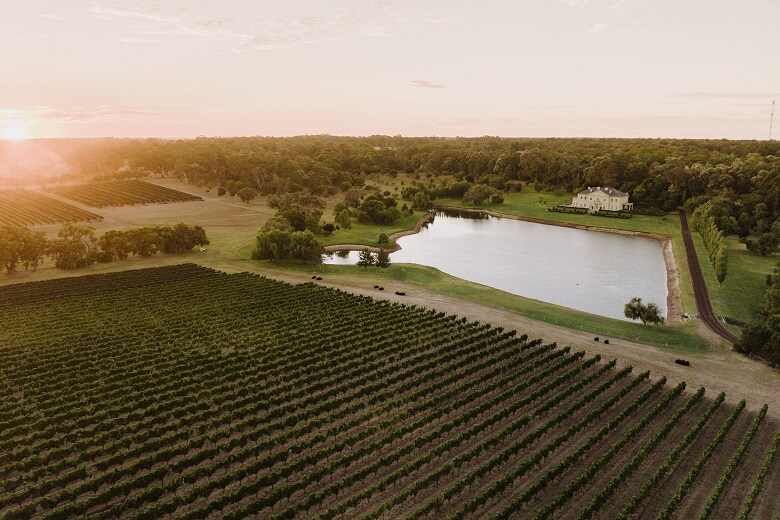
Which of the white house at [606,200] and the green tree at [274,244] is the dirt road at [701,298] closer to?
the white house at [606,200]

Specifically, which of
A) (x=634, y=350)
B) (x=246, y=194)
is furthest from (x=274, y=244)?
(x=246, y=194)

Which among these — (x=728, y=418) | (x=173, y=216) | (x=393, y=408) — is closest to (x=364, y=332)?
(x=393, y=408)

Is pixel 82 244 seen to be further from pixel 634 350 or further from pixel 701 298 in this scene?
pixel 701 298

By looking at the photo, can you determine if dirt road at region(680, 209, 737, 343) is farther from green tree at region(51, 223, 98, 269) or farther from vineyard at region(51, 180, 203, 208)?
vineyard at region(51, 180, 203, 208)

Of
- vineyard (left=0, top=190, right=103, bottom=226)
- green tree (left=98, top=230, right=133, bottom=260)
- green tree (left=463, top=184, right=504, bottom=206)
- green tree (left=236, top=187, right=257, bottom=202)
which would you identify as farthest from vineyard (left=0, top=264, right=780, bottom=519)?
green tree (left=463, top=184, right=504, bottom=206)

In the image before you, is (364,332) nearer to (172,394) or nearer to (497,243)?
(172,394)

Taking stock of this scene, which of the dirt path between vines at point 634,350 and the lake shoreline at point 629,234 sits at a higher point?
the lake shoreline at point 629,234

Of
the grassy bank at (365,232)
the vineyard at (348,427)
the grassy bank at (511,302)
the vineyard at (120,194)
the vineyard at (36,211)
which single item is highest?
the vineyard at (120,194)

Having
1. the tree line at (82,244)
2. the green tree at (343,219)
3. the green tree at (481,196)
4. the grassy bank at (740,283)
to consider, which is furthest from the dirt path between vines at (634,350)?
the green tree at (481,196)

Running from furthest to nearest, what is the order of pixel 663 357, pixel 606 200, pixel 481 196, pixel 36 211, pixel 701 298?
pixel 481 196 < pixel 606 200 < pixel 36 211 < pixel 701 298 < pixel 663 357
